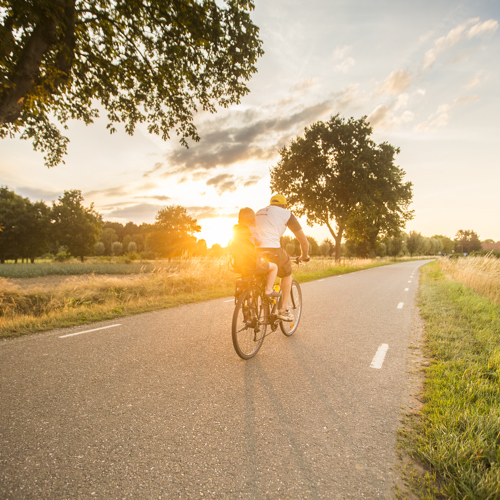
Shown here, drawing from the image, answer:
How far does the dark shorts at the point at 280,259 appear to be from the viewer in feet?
14.8

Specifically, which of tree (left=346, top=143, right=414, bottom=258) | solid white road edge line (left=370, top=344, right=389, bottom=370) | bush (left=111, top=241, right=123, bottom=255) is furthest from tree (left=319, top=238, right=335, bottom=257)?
solid white road edge line (left=370, top=344, right=389, bottom=370)

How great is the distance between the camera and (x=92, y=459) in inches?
80.7

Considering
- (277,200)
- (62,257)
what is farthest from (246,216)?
(62,257)

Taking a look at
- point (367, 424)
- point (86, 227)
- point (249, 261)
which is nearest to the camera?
point (367, 424)

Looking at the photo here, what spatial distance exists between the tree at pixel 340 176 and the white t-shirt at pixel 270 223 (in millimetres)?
22438

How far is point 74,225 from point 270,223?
50386 millimetres

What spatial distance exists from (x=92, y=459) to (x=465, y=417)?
2.84m

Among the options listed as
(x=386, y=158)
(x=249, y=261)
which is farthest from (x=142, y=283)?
(x=386, y=158)

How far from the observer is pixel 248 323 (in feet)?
13.5

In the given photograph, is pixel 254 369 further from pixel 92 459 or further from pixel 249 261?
pixel 92 459

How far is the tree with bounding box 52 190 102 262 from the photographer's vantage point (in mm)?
45531

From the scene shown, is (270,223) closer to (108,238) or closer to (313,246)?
(313,246)

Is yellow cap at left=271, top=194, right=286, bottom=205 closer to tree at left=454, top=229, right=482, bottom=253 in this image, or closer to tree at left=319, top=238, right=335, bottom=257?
tree at left=319, top=238, right=335, bottom=257

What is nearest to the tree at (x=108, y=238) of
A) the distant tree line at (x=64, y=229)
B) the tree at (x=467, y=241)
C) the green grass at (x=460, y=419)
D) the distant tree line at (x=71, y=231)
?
the distant tree line at (x=71, y=231)
